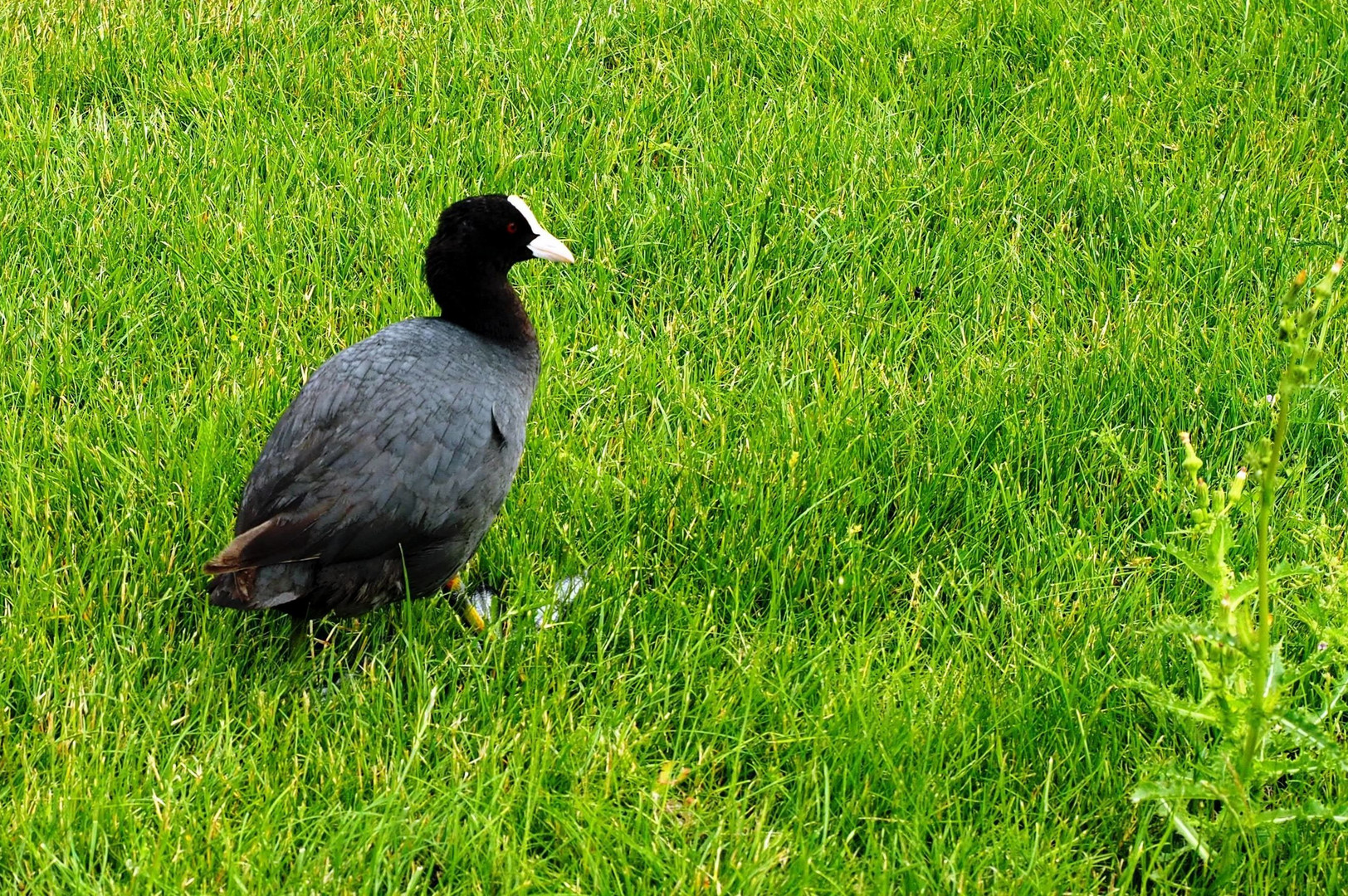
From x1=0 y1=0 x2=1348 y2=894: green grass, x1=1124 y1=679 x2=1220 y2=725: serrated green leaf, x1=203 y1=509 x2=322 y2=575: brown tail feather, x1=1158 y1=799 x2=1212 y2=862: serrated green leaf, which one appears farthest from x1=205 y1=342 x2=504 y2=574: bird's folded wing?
x1=1158 y1=799 x2=1212 y2=862: serrated green leaf

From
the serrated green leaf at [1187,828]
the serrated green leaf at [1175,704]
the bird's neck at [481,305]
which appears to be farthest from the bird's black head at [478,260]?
the serrated green leaf at [1187,828]

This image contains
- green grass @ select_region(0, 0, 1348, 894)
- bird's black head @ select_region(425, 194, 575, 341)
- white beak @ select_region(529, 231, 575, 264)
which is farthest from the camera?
white beak @ select_region(529, 231, 575, 264)

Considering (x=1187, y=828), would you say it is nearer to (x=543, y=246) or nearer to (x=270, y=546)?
(x=270, y=546)

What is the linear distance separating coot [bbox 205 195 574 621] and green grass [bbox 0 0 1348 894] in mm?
246

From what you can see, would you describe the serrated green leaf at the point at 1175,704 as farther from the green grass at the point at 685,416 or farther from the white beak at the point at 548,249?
the white beak at the point at 548,249

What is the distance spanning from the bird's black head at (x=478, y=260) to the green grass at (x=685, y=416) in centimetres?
44

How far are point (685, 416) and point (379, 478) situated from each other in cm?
112

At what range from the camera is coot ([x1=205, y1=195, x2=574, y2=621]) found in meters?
2.81

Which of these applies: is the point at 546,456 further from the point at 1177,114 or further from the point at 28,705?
the point at 1177,114

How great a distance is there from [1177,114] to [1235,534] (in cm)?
223

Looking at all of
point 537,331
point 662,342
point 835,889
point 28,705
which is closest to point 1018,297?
point 662,342

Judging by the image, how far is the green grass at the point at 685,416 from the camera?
2.66 metres

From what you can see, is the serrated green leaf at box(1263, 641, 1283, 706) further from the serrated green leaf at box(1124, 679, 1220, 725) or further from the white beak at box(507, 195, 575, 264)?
the white beak at box(507, 195, 575, 264)

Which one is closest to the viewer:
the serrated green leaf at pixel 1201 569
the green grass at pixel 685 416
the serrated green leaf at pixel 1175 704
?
the serrated green leaf at pixel 1201 569
